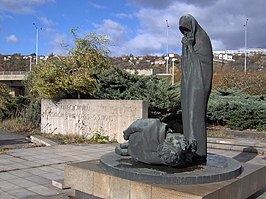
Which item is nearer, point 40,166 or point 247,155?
point 40,166

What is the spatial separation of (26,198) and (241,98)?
15.4m

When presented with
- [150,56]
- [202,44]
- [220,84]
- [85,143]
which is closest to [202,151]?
[202,44]

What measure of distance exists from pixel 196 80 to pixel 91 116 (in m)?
8.31

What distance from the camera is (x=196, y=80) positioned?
5.38 m

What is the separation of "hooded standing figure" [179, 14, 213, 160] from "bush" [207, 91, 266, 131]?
39.9ft

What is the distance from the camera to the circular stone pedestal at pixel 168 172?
14.4 feet

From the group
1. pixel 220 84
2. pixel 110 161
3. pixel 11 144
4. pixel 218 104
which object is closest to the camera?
pixel 110 161

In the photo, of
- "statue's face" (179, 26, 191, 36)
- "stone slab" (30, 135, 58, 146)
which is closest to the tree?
"stone slab" (30, 135, 58, 146)

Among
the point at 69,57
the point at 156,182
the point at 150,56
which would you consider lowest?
the point at 156,182

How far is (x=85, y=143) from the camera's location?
1222 cm

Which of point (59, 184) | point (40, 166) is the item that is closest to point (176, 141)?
point (59, 184)

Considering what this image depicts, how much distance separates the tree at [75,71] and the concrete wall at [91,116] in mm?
625

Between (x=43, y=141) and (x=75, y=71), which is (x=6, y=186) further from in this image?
(x=75, y=71)

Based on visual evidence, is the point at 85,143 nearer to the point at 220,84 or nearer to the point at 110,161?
the point at 110,161
